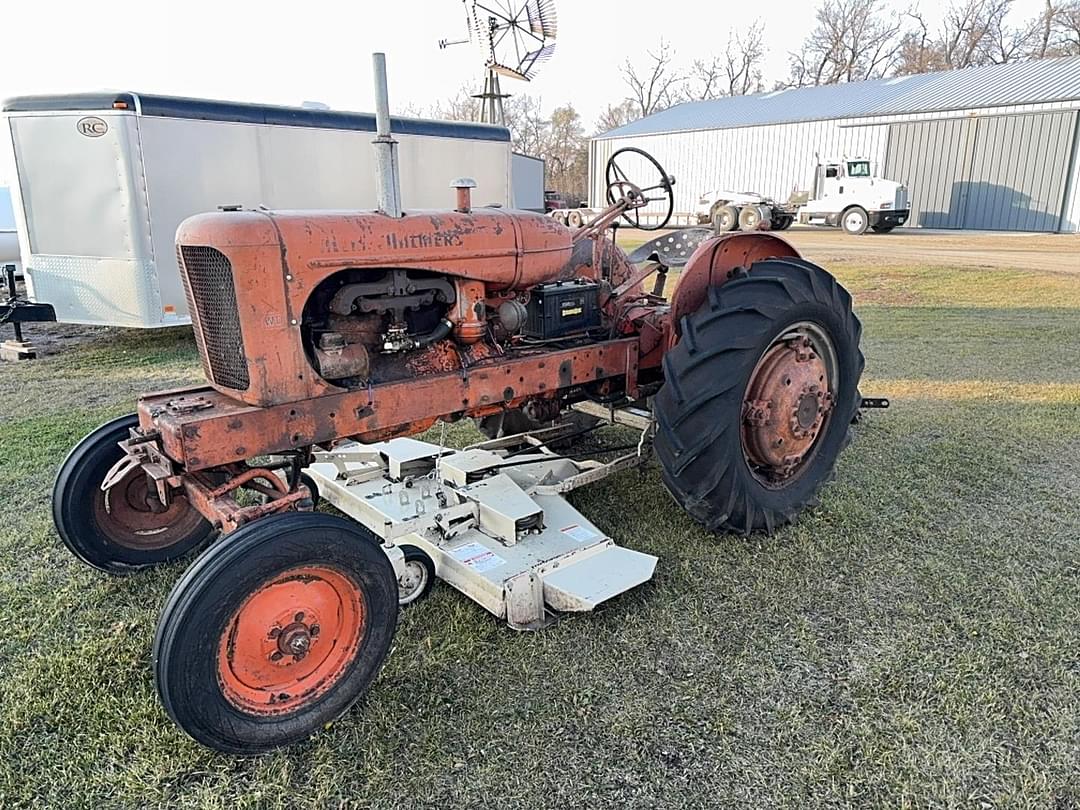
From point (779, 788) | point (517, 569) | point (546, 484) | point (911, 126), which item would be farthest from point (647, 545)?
point (911, 126)

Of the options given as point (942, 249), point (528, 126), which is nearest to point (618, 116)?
point (528, 126)

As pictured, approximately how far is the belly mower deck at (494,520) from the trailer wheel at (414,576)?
0.03m

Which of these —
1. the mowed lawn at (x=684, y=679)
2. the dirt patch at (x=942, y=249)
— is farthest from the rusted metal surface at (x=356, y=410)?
the dirt patch at (x=942, y=249)

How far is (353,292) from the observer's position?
8.11ft

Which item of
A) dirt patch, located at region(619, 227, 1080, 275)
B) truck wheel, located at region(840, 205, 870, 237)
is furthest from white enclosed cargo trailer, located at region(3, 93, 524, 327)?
truck wheel, located at region(840, 205, 870, 237)

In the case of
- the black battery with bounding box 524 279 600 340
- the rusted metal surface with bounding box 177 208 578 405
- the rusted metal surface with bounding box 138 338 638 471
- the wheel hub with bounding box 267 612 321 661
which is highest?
the rusted metal surface with bounding box 177 208 578 405

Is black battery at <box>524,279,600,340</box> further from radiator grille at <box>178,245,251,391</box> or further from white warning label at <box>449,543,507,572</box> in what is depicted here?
radiator grille at <box>178,245,251,391</box>

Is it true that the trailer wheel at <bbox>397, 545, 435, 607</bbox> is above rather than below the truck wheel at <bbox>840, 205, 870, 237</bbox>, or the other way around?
below

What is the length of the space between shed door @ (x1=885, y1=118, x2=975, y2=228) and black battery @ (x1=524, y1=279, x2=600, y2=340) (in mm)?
24408

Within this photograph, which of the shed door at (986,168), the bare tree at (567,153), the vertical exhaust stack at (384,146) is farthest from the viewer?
the bare tree at (567,153)

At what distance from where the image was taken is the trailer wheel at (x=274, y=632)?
75.8 inches

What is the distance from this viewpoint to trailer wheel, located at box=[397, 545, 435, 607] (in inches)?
106

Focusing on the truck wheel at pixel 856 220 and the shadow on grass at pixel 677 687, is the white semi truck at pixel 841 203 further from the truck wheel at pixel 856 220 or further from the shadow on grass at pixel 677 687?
the shadow on grass at pixel 677 687

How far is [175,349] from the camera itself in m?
7.52
